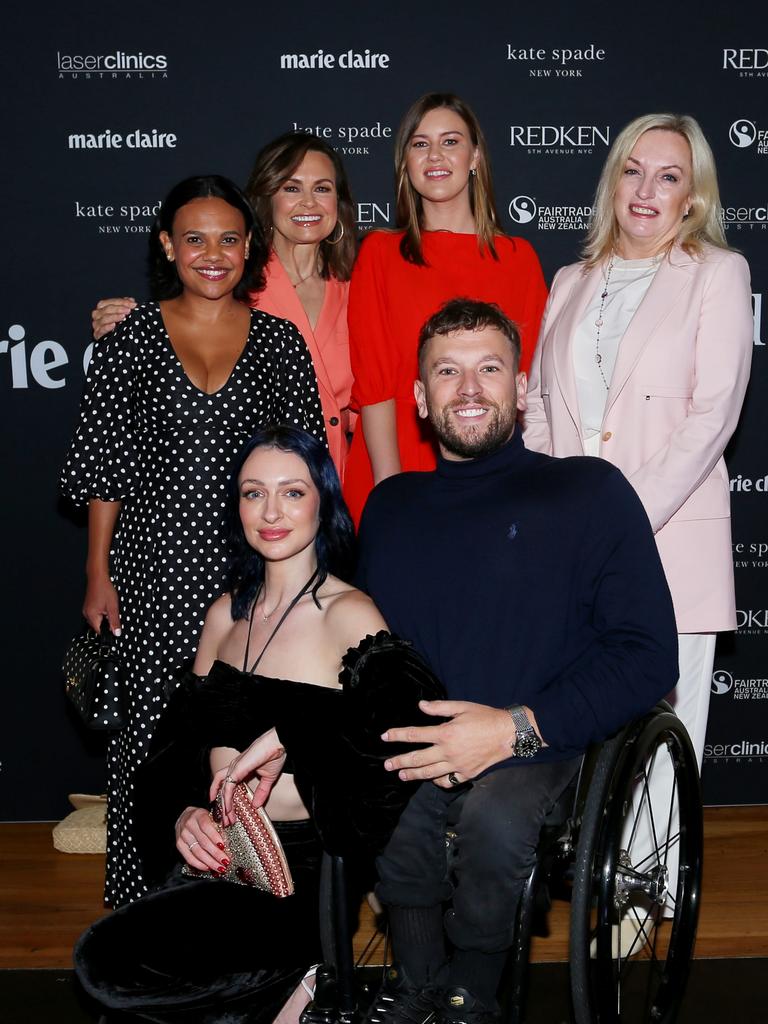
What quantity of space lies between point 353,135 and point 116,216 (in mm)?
807

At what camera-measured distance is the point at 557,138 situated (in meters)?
3.99

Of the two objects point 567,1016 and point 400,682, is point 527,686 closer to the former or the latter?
point 400,682

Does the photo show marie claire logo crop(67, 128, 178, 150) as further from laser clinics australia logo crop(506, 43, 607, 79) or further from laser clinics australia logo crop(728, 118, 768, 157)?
laser clinics australia logo crop(728, 118, 768, 157)

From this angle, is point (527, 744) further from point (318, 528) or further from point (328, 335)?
point (328, 335)

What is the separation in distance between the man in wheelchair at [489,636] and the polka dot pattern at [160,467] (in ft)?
1.64

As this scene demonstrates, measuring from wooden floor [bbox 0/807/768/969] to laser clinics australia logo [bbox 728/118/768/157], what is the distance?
2233 millimetres

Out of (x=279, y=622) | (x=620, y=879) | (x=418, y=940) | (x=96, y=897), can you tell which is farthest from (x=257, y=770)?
(x=96, y=897)

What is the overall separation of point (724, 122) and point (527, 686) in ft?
8.15

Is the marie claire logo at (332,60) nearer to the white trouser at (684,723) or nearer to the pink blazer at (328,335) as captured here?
the pink blazer at (328,335)

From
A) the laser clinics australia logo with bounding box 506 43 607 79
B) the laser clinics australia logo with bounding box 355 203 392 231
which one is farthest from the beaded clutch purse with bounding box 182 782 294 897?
the laser clinics australia logo with bounding box 506 43 607 79

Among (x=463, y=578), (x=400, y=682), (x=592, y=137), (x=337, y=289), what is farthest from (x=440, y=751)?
(x=592, y=137)

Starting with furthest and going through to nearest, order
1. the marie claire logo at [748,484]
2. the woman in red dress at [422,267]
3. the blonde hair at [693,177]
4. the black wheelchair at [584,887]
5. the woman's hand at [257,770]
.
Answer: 1. the marie claire logo at [748,484]
2. the woman in red dress at [422,267]
3. the blonde hair at [693,177]
4. the woman's hand at [257,770]
5. the black wheelchair at [584,887]

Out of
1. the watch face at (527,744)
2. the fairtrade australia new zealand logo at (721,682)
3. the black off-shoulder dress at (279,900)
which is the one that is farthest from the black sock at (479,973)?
the fairtrade australia new zealand logo at (721,682)

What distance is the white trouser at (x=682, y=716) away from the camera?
10.2ft
